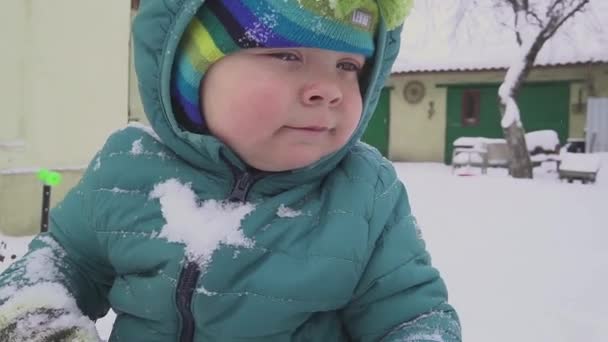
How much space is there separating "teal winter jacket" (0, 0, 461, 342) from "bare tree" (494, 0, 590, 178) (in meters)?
12.9

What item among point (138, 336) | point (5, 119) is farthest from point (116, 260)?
point (5, 119)

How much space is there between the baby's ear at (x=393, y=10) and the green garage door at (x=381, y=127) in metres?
18.9

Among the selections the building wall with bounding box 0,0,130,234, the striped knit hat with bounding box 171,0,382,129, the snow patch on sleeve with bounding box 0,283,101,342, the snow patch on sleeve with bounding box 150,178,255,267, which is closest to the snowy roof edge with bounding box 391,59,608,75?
the building wall with bounding box 0,0,130,234

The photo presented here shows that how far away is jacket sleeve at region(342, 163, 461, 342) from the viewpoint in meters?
1.06

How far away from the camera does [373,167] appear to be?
123 centimetres

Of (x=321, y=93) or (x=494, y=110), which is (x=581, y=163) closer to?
(x=494, y=110)

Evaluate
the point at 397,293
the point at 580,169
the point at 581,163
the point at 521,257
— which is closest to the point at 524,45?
the point at 581,163

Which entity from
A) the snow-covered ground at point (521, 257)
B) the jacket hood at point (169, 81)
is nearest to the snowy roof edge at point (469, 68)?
the snow-covered ground at point (521, 257)

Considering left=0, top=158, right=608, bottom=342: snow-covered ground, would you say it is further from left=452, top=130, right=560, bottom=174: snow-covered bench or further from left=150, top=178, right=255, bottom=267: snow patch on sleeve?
left=452, top=130, right=560, bottom=174: snow-covered bench

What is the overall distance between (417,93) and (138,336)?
19.2m

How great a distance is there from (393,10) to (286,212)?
0.43 meters

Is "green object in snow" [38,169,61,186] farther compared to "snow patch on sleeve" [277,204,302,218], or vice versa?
"green object in snow" [38,169,61,186]

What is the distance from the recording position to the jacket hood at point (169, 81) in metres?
1.09

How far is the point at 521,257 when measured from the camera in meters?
4.73
